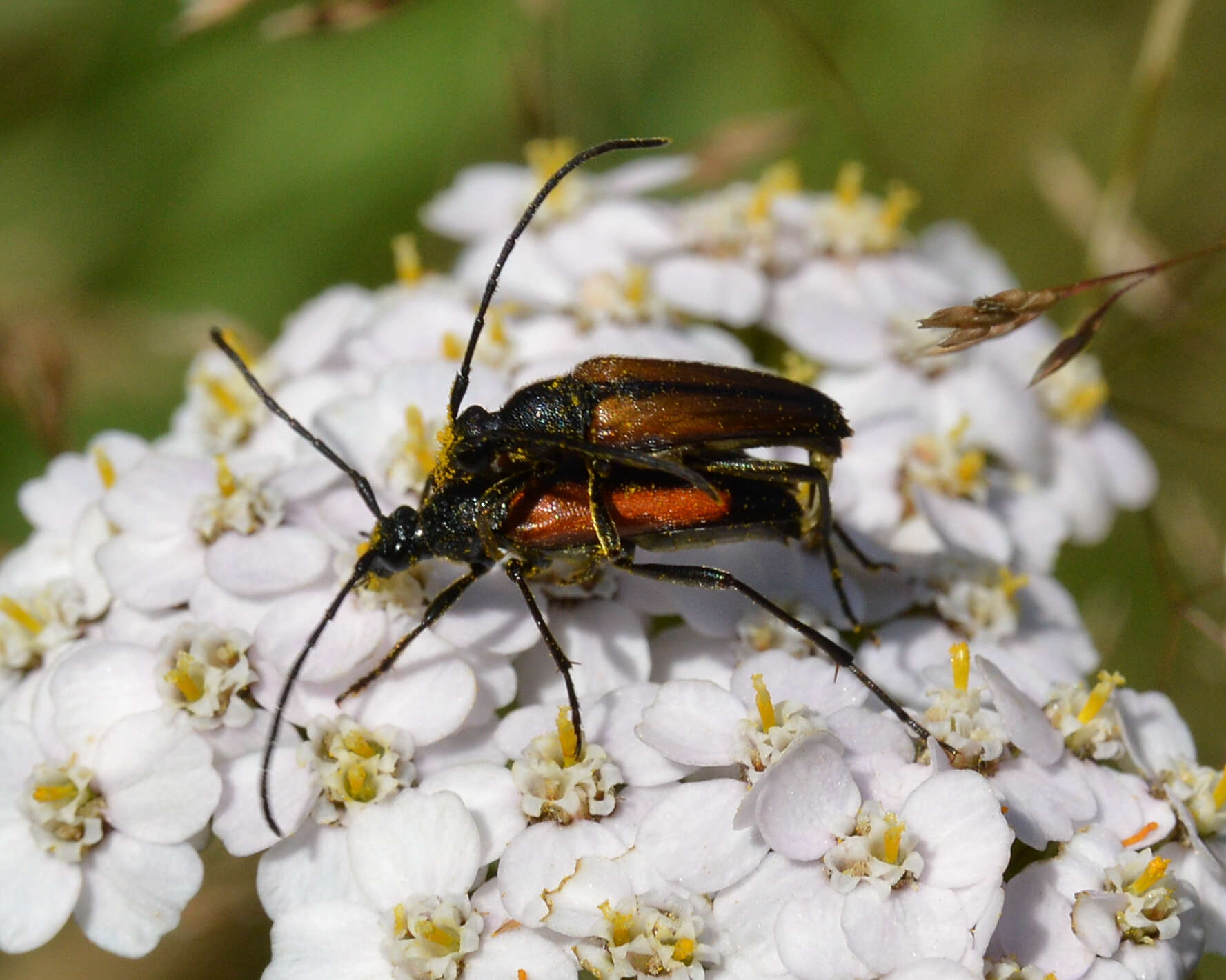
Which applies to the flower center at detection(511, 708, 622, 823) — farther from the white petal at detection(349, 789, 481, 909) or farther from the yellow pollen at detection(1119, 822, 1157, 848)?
the yellow pollen at detection(1119, 822, 1157, 848)

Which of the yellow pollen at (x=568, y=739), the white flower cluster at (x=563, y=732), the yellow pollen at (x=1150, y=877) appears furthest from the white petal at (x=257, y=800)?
the yellow pollen at (x=1150, y=877)

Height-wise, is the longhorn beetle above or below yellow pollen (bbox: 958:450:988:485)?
above

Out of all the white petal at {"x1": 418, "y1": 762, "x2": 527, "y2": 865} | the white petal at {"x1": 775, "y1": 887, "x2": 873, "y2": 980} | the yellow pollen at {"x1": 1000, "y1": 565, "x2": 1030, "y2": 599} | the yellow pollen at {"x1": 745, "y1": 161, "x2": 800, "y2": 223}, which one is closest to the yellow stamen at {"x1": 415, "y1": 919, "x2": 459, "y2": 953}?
the white petal at {"x1": 418, "y1": 762, "x2": 527, "y2": 865}

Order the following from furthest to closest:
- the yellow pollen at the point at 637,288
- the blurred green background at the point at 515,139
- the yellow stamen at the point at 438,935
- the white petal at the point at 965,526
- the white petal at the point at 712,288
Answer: the blurred green background at the point at 515,139 → the white petal at the point at 712,288 → the yellow pollen at the point at 637,288 → the white petal at the point at 965,526 → the yellow stamen at the point at 438,935

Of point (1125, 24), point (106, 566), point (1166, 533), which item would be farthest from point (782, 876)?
point (1125, 24)

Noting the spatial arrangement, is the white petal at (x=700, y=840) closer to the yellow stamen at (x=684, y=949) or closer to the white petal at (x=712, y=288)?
the yellow stamen at (x=684, y=949)

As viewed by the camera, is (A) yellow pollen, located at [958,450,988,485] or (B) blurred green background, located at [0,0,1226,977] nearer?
(A) yellow pollen, located at [958,450,988,485]

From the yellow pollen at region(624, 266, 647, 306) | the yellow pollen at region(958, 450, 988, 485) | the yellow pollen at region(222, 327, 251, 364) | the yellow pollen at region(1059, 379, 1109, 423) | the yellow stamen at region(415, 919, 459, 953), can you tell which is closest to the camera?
the yellow stamen at region(415, 919, 459, 953)
